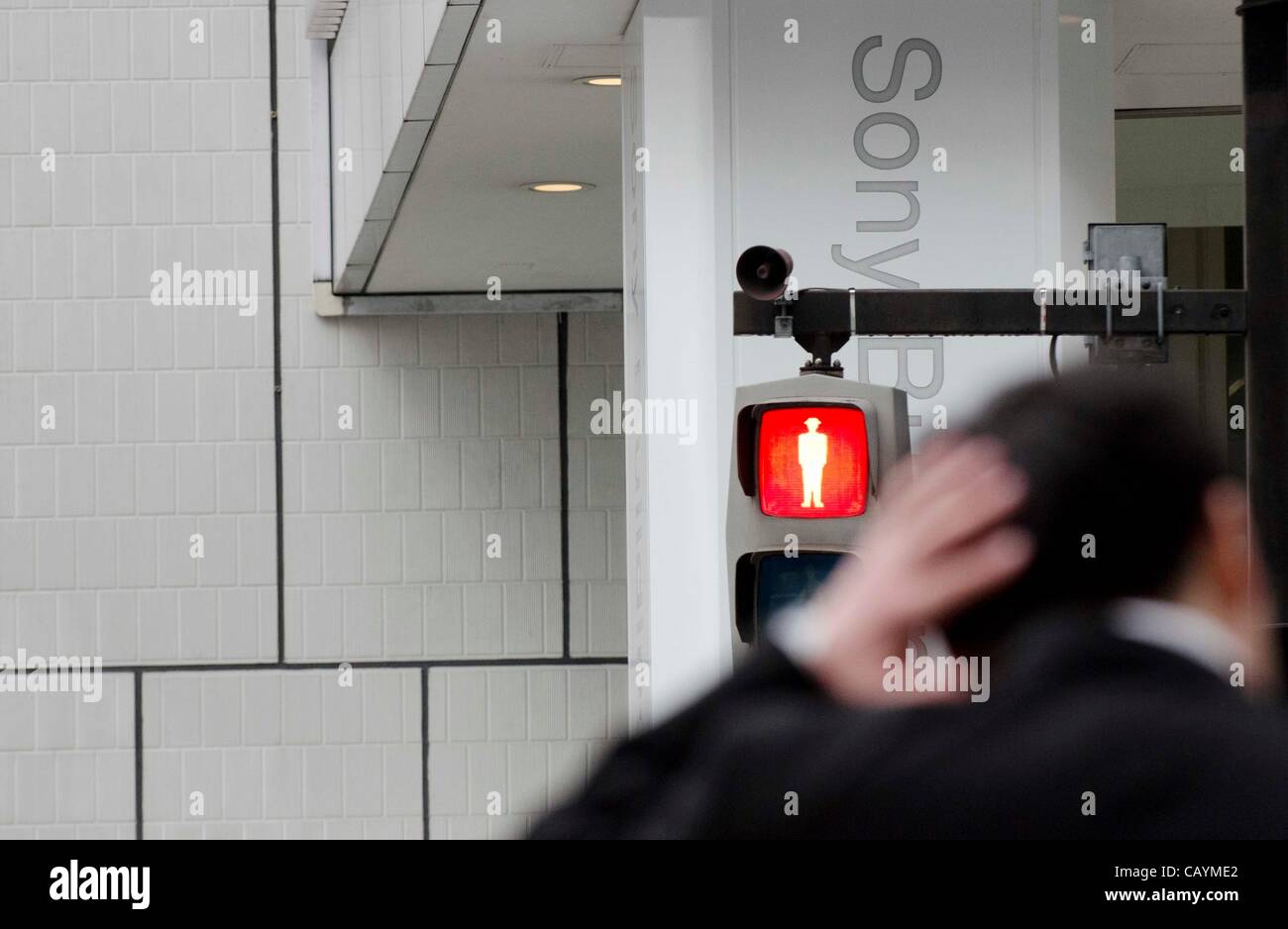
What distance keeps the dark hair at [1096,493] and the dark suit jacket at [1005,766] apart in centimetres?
6

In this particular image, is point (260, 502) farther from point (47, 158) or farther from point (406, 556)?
point (47, 158)

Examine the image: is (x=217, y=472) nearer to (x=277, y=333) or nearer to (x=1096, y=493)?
(x=277, y=333)

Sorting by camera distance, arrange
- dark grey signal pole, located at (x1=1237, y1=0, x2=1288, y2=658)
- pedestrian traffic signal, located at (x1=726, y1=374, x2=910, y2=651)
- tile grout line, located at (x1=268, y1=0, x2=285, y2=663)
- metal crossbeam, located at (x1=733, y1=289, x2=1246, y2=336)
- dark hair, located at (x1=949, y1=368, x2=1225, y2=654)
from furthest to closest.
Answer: tile grout line, located at (x1=268, y1=0, x2=285, y2=663) < pedestrian traffic signal, located at (x1=726, y1=374, x2=910, y2=651) < metal crossbeam, located at (x1=733, y1=289, x2=1246, y2=336) < dark grey signal pole, located at (x1=1237, y1=0, x2=1288, y2=658) < dark hair, located at (x1=949, y1=368, x2=1225, y2=654)

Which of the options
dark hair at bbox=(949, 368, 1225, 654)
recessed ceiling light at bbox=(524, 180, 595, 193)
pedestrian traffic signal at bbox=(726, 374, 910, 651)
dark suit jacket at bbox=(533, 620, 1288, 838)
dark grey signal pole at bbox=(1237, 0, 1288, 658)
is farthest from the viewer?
recessed ceiling light at bbox=(524, 180, 595, 193)

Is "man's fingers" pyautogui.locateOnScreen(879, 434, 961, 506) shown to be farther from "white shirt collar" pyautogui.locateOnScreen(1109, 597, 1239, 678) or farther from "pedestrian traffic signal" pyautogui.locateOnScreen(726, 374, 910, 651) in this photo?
"pedestrian traffic signal" pyautogui.locateOnScreen(726, 374, 910, 651)

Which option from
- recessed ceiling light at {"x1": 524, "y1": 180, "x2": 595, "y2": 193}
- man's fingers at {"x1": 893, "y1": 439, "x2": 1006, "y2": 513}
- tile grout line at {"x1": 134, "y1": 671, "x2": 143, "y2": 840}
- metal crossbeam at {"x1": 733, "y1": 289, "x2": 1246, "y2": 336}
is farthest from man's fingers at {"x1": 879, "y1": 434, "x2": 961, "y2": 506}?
tile grout line at {"x1": 134, "y1": 671, "x2": 143, "y2": 840}

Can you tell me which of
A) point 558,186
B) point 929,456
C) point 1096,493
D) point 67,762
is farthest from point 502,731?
point 1096,493

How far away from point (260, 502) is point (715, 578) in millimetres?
5795

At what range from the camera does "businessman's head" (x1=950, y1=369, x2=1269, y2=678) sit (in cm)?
91

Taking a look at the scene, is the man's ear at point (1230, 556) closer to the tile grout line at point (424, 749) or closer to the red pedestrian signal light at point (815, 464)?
the red pedestrian signal light at point (815, 464)

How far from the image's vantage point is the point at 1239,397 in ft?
23.3

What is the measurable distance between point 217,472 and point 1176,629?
8279mm

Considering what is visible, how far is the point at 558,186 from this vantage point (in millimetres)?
6516
